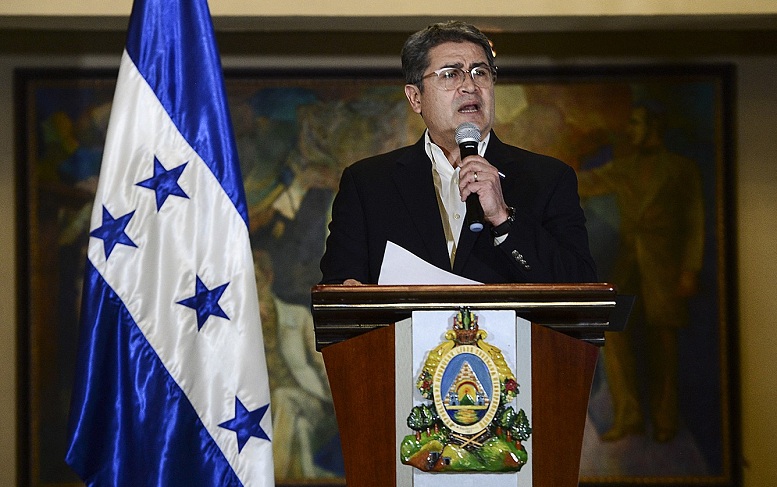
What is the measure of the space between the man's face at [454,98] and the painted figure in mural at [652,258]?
4179 millimetres

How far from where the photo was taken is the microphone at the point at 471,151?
2180mm

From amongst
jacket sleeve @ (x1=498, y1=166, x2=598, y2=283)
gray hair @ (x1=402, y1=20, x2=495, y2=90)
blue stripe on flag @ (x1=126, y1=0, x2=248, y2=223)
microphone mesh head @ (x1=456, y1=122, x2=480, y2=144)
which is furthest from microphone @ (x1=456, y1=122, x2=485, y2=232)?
blue stripe on flag @ (x1=126, y1=0, x2=248, y2=223)

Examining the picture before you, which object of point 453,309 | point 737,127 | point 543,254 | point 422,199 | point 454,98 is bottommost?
point 453,309

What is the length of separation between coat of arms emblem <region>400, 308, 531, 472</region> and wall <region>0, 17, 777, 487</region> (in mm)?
4859

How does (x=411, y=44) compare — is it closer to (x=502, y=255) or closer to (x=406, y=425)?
(x=502, y=255)

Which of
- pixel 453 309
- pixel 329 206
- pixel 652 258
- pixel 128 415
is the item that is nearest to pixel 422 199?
pixel 453 309

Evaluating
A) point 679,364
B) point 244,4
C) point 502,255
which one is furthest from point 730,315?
point 502,255

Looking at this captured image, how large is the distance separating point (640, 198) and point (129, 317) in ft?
14.6

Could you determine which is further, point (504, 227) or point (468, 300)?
point (504, 227)

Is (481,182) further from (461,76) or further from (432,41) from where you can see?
(432,41)

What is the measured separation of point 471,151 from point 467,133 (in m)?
0.11

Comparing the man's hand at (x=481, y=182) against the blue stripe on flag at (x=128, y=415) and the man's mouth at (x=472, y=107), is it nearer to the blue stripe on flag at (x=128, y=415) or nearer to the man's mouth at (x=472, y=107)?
the man's mouth at (x=472, y=107)

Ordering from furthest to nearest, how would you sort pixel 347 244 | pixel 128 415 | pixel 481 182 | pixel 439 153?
pixel 128 415 < pixel 439 153 < pixel 347 244 < pixel 481 182

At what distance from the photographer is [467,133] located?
2416 millimetres
